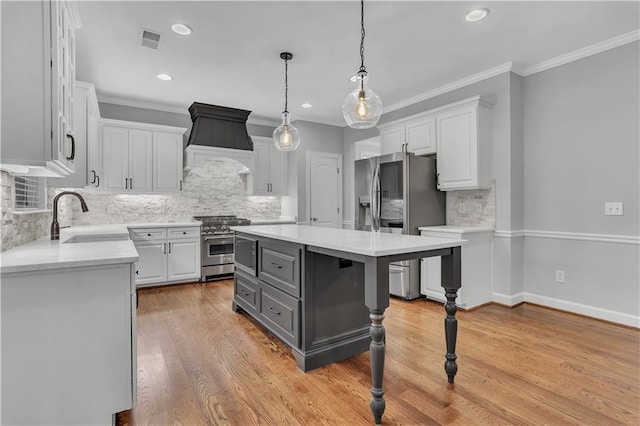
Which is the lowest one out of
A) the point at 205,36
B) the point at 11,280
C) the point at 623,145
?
the point at 11,280

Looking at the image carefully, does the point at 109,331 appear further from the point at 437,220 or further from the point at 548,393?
the point at 437,220

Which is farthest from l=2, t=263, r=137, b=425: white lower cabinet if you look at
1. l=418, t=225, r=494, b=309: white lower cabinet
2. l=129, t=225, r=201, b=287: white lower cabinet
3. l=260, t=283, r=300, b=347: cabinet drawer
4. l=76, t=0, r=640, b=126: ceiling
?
l=129, t=225, r=201, b=287: white lower cabinet

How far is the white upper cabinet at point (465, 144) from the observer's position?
3.90 metres

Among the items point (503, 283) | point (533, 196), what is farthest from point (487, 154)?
point (503, 283)

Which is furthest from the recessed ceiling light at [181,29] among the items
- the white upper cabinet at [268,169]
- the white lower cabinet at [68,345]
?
the white upper cabinet at [268,169]

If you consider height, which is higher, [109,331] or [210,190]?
[210,190]

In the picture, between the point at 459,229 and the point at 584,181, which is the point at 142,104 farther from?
the point at 584,181

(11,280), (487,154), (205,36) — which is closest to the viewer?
(11,280)

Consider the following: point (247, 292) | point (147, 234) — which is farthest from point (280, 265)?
point (147, 234)

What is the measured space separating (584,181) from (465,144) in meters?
1.25

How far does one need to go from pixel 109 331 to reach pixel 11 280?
0.46m

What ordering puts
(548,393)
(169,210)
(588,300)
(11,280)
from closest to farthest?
(11,280) → (548,393) → (588,300) → (169,210)

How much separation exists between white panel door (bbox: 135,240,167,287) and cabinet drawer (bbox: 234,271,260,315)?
5.78ft

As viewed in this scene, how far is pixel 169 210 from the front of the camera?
18.0ft
